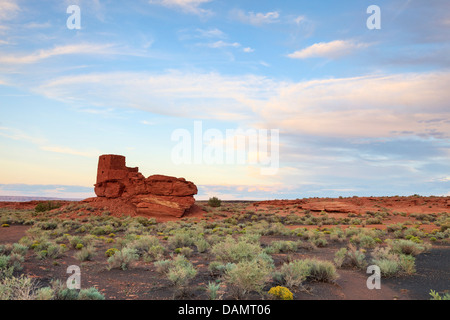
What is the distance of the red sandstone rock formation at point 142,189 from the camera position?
33.9 m

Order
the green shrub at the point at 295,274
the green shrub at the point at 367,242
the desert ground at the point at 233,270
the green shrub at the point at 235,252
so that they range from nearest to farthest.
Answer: the desert ground at the point at 233,270, the green shrub at the point at 295,274, the green shrub at the point at 235,252, the green shrub at the point at 367,242

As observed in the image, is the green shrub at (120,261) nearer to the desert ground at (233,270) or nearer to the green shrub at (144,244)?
the desert ground at (233,270)

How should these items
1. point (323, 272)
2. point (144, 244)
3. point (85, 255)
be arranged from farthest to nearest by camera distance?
point (144, 244), point (85, 255), point (323, 272)

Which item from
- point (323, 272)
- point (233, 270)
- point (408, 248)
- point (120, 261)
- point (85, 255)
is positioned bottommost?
point (85, 255)

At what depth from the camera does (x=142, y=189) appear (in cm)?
3566

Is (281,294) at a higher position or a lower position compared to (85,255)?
higher

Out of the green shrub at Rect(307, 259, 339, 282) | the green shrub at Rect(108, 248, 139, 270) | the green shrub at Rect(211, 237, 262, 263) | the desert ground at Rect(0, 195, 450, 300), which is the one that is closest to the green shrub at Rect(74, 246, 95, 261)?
the desert ground at Rect(0, 195, 450, 300)

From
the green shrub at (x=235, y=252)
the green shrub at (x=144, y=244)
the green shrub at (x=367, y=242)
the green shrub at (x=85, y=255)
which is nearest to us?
the green shrub at (x=235, y=252)

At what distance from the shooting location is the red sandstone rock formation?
33875mm

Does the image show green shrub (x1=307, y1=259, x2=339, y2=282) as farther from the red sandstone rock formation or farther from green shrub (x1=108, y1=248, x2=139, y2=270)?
the red sandstone rock formation

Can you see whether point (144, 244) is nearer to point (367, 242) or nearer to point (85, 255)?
point (85, 255)

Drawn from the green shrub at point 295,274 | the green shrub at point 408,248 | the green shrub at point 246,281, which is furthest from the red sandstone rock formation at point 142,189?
the green shrub at point 246,281

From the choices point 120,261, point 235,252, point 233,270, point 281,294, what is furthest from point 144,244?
point 281,294
